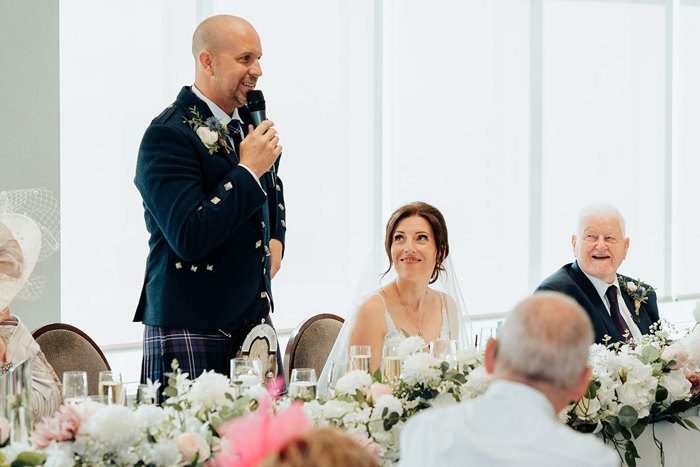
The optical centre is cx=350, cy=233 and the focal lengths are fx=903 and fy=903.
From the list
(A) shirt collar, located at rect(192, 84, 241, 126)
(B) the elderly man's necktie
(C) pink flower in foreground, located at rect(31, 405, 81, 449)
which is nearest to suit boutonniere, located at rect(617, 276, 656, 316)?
(B) the elderly man's necktie

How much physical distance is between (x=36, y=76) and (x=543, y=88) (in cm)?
406

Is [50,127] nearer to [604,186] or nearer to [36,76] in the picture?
[36,76]

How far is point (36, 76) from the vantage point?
4375mm

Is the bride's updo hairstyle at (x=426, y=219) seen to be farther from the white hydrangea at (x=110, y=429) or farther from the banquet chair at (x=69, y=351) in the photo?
the white hydrangea at (x=110, y=429)

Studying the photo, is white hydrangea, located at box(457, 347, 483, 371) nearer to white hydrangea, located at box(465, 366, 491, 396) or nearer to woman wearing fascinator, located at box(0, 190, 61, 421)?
white hydrangea, located at box(465, 366, 491, 396)

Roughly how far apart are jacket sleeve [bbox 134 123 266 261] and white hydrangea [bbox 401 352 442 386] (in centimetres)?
82

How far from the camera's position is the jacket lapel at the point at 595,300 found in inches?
150

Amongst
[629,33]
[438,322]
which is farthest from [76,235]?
[629,33]

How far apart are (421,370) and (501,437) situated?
0.89m

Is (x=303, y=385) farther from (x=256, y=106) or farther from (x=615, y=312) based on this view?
(x=615, y=312)

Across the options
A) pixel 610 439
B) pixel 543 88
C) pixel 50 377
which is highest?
pixel 543 88

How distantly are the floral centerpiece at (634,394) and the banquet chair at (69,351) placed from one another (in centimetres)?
180

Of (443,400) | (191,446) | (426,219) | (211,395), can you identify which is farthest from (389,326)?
(191,446)

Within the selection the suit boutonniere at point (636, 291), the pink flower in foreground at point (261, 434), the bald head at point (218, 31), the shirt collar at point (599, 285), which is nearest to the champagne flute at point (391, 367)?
the pink flower in foreground at point (261, 434)
